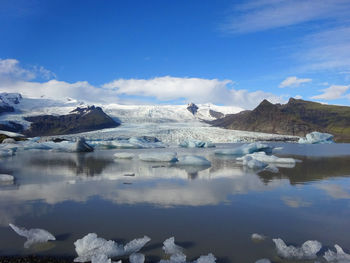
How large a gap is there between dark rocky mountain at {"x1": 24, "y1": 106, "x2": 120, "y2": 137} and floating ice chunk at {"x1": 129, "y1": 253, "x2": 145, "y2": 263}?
11027cm

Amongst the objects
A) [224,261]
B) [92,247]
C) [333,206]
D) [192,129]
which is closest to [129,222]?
[92,247]

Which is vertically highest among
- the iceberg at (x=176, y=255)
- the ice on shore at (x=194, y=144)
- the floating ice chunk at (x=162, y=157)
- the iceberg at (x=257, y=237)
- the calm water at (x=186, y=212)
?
the iceberg at (x=176, y=255)

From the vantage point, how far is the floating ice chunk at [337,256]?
450 cm

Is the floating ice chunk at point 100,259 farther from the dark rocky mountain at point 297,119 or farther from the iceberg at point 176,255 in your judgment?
the dark rocky mountain at point 297,119

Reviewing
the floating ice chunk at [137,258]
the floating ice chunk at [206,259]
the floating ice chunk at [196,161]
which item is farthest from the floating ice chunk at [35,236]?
the floating ice chunk at [196,161]

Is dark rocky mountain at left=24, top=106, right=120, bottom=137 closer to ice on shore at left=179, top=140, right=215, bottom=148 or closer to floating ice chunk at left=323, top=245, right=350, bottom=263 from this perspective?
ice on shore at left=179, top=140, right=215, bottom=148

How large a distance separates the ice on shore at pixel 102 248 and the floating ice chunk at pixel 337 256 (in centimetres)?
288

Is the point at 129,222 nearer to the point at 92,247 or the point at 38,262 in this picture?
the point at 92,247

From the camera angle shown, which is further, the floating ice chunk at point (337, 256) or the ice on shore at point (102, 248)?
the ice on shore at point (102, 248)

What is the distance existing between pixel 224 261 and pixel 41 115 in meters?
135

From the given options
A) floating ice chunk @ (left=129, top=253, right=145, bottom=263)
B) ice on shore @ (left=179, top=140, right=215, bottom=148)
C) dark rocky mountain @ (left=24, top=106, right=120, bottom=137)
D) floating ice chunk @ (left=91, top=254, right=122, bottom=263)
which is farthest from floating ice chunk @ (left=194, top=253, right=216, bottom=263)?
dark rocky mountain @ (left=24, top=106, right=120, bottom=137)

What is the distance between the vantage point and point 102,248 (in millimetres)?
4719

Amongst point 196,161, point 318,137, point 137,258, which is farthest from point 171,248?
point 318,137

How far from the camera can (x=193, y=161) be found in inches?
671
